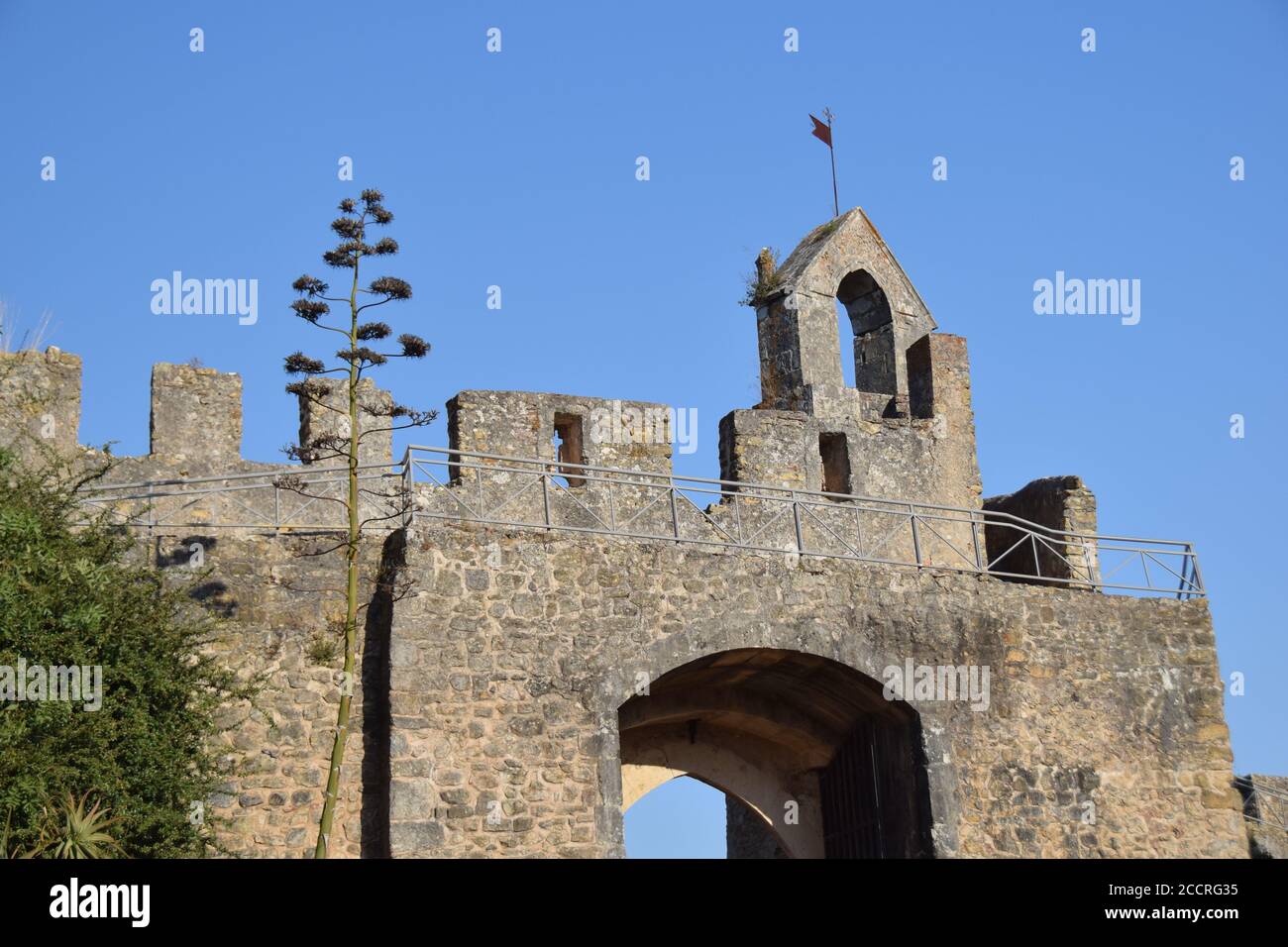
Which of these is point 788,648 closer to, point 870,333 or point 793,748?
point 793,748

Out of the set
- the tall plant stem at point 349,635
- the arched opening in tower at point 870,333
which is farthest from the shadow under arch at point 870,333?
the tall plant stem at point 349,635

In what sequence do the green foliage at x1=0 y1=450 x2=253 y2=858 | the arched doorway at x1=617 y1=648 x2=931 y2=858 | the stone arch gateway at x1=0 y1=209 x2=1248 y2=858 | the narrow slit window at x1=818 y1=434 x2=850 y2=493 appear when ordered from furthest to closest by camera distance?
the narrow slit window at x1=818 y1=434 x2=850 y2=493 → the arched doorway at x1=617 y1=648 x2=931 y2=858 → the stone arch gateway at x1=0 y1=209 x2=1248 y2=858 → the green foliage at x1=0 y1=450 x2=253 y2=858

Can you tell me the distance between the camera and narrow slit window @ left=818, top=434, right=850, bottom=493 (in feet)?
68.0

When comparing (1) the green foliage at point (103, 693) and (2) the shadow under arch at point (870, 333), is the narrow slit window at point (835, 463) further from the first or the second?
(1) the green foliage at point (103, 693)

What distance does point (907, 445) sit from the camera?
2134cm

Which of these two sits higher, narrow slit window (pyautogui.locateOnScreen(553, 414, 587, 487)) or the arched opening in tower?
the arched opening in tower

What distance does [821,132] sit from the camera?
2306cm

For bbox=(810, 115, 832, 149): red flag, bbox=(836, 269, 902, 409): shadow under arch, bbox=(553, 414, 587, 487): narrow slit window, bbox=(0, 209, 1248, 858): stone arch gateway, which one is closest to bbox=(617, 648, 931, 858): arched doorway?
bbox=(0, 209, 1248, 858): stone arch gateway

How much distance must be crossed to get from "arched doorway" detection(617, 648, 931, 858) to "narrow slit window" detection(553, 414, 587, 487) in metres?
2.76

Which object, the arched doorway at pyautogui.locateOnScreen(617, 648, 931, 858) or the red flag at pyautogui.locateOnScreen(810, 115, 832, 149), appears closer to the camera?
the arched doorway at pyautogui.locateOnScreen(617, 648, 931, 858)

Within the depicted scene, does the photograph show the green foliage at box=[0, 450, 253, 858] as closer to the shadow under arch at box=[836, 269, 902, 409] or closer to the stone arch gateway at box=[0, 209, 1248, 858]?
the stone arch gateway at box=[0, 209, 1248, 858]

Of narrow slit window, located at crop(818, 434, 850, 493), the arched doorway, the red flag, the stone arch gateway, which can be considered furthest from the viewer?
the red flag

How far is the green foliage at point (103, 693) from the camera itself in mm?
12438
